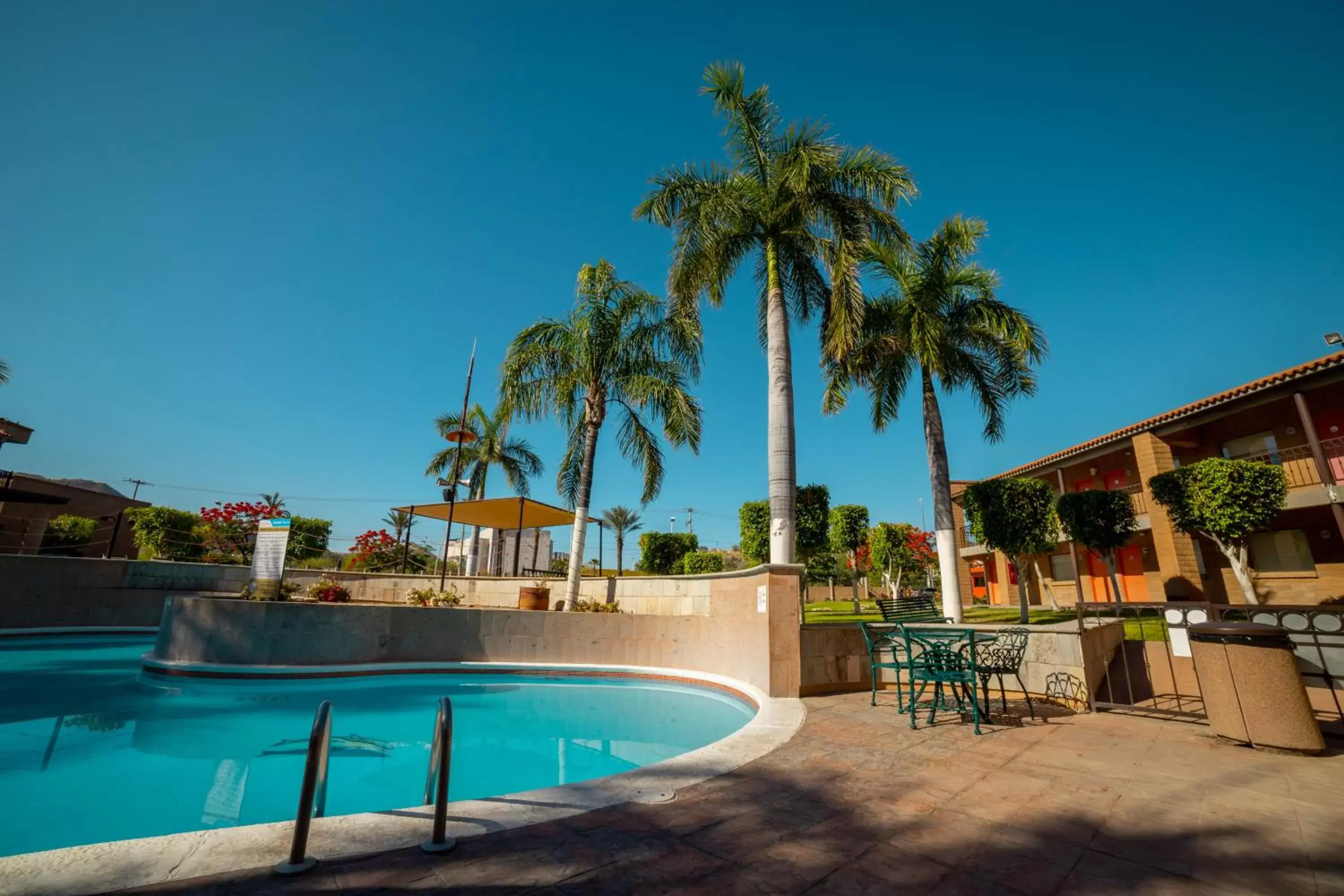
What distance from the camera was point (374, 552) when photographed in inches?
806

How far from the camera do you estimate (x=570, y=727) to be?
8.09 meters

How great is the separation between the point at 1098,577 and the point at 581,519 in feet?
81.5

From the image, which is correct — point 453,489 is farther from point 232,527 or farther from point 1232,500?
point 1232,500

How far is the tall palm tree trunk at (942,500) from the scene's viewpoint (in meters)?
11.6

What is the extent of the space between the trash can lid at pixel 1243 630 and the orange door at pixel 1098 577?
2350cm

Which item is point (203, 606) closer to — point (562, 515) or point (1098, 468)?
point (562, 515)

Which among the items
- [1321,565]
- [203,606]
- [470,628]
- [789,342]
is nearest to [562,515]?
[470,628]

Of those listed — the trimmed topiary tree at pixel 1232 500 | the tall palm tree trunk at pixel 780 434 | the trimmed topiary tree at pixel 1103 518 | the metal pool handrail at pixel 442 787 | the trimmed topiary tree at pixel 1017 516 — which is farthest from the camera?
the trimmed topiary tree at pixel 1103 518

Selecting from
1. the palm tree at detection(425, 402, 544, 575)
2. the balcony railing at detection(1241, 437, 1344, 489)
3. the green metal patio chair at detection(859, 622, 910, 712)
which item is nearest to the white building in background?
the palm tree at detection(425, 402, 544, 575)

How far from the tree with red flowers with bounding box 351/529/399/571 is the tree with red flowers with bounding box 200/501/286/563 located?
3.52 metres

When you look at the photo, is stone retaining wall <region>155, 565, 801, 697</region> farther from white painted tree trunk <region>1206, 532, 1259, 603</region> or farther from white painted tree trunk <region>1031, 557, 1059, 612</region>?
white painted tree trunk <region>1031, 557, 1059, 612</region>

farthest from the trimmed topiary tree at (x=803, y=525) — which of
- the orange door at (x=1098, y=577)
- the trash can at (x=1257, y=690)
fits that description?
the orange door at (x=1098, y=577)

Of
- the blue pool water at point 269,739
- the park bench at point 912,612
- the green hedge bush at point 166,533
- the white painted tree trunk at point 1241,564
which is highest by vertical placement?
the green hedge bush at point 166,533

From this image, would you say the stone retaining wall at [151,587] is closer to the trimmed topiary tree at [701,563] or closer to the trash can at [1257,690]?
the trimmed topiary tree at [701,563]
